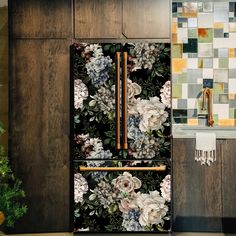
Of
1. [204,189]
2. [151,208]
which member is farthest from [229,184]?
[151,208]

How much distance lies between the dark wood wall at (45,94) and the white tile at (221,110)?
1.14 meters

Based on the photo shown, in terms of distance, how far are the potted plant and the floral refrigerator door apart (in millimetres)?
483

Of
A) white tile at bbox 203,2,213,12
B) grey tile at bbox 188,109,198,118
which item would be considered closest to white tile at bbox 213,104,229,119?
grey tile at bbox 188,109,198,118

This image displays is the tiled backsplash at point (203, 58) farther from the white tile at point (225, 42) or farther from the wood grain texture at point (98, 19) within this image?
the wood grain texture at point (98, 19)

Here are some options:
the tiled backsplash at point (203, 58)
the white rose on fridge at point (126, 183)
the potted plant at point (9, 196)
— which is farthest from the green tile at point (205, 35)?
the potted plant at point (9, 196)

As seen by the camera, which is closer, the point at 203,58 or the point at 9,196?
the point at 9,196

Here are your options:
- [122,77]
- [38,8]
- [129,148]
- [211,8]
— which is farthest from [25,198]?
[211,8]

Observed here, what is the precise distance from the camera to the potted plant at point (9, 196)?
3.98m

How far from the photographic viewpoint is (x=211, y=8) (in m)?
5.07

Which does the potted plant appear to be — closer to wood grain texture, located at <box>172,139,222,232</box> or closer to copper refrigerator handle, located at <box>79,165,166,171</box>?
copper refrigerator handle, located at <box>79,165,166,171</box>

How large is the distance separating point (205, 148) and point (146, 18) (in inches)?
49.6

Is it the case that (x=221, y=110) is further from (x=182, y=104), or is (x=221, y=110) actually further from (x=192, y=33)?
(x=192, y=33)

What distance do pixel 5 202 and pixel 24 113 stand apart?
791mm

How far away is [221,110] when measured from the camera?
506cm
